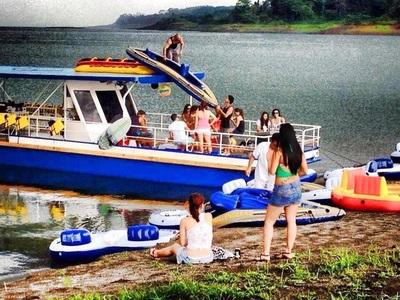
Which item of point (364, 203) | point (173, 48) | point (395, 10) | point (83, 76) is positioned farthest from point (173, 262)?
point (395, 10)

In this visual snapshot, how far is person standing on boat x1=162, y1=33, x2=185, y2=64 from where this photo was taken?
20.7m

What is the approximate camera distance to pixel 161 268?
10.6 meters

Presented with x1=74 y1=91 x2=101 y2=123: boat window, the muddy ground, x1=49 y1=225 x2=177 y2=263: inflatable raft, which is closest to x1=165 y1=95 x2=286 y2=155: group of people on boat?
x1=74 y1=91 x2=101 y2=123: boat window

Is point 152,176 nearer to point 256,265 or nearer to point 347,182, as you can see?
point 347,182

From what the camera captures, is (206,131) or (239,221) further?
(206,131)

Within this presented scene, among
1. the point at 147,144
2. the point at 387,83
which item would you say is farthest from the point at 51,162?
the point at 387,83

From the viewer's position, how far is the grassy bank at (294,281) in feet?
28.8

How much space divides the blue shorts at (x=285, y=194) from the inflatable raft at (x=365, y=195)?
4349mm

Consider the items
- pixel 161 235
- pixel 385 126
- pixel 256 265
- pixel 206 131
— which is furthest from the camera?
pixel 385 126

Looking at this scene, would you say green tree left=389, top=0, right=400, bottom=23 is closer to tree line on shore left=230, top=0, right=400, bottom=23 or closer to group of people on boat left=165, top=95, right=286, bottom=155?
tree line on shore left=230, top=0, right=400, bottom=23

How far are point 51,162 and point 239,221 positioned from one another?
8011 mm

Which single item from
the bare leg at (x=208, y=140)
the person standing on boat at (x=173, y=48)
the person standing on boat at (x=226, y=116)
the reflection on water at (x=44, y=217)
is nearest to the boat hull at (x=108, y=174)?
the bare leg at (x=208, y=140)

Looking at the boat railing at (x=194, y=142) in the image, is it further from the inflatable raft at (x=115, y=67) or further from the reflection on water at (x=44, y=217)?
the reflection on water at (x=44, y=217)

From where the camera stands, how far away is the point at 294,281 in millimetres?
9188
